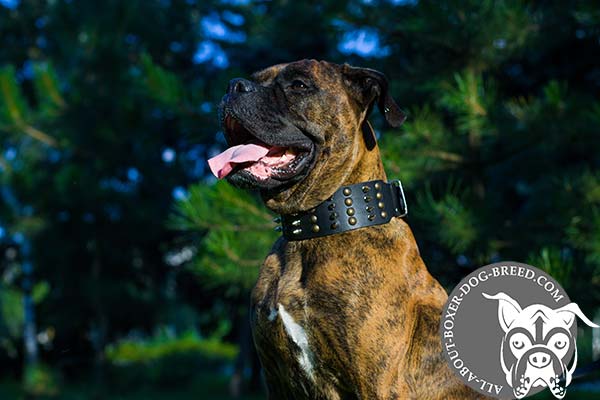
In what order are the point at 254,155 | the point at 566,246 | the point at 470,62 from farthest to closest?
the point at 470,62, the point at 566,246, the point at 254,155

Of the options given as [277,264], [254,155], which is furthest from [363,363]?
[254,155]

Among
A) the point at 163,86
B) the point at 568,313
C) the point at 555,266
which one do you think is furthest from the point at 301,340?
the point at 163,86

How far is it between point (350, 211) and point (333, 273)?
218 mm

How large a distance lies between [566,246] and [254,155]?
3.40 meters

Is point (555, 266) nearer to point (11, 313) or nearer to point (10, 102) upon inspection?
point (10, 102)

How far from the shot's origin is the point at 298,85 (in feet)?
8.80

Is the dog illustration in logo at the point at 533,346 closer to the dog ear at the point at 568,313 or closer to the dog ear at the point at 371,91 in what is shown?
the dog ear at the point at 568,313

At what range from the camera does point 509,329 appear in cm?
256

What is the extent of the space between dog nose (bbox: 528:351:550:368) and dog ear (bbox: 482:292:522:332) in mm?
135

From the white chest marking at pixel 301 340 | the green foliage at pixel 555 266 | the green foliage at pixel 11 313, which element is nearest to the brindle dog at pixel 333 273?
the white chest marking at pixel 301 340

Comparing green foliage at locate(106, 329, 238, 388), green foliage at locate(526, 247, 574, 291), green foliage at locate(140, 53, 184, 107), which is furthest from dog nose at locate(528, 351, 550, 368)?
green foliage at locate(106, 329, 238, 388)

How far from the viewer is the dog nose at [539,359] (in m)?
2.57

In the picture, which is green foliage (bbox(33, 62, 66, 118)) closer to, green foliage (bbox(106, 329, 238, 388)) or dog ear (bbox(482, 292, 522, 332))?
green foliage (bbox(106, 329, 238, 388))

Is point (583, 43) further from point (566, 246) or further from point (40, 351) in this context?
point (40, 351)
